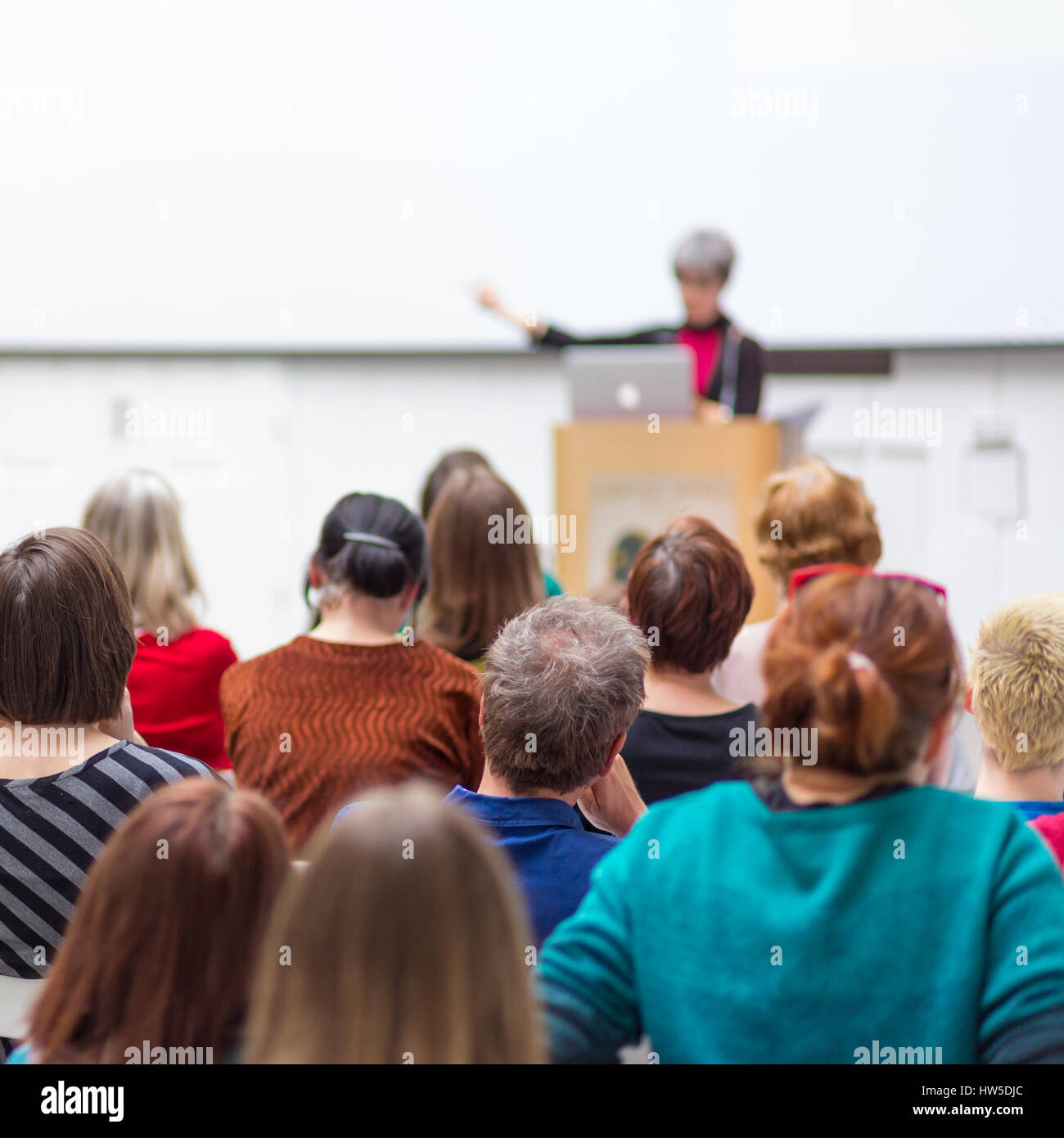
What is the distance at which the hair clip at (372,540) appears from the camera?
211cm

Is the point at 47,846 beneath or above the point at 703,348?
beneath

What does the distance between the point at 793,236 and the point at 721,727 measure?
331 cm

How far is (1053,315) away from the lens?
15.5 feet

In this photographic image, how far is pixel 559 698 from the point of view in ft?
4.71

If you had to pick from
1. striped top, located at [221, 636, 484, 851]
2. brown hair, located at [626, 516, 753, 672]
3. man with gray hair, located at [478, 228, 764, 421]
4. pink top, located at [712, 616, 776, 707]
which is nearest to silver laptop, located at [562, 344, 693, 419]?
man with gray hair, located at [478, 228, 764, 421]

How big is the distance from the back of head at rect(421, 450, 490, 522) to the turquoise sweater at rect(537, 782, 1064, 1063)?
75.0 inches

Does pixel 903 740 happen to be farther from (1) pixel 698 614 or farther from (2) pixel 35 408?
(2) pixel 35 408

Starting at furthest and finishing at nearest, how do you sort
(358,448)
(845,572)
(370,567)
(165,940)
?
(358,448) → (370,567) → (845,572) → (165,940)

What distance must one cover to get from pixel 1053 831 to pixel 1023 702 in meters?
0.20

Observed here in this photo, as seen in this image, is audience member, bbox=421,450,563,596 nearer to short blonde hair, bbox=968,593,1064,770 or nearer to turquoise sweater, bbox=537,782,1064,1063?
short blonde hair, bbox=968,593,1064,770

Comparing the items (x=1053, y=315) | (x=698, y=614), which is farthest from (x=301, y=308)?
(x=698, y=614)

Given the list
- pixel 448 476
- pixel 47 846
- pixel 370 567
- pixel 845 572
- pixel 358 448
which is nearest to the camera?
pixel 845 572

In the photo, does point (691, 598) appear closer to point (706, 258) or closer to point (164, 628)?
point (164, 628)

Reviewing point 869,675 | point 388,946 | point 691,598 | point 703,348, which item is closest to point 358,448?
point 703,348
